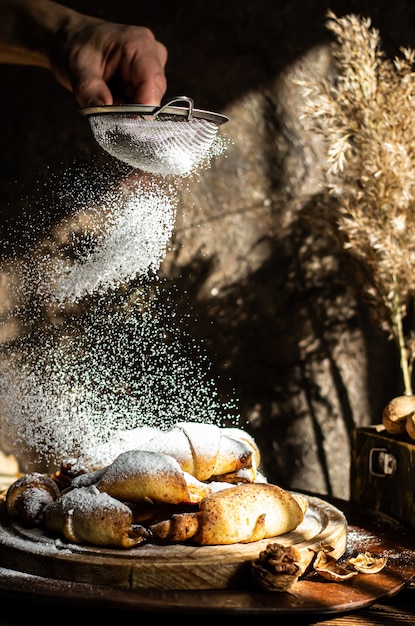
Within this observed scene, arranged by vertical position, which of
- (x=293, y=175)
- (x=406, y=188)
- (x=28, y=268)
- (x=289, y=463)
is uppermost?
(x=406, y=188)

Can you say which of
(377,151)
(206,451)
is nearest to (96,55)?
(377,151)

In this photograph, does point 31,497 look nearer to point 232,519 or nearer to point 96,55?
point 232,519

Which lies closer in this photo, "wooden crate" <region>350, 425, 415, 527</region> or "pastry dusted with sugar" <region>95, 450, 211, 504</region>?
"pastry dusted with sugar" <region>95, 450, 211, 504</region>

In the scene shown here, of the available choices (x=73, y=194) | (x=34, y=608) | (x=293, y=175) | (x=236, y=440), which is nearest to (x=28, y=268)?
(x=73, y=194)

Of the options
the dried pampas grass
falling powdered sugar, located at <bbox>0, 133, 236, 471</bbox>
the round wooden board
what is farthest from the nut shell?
falling powdered sugar, located at <bbox>0, 133, 236, 471</bbox>

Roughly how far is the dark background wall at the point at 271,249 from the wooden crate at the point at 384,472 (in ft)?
2.45

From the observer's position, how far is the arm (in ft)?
5.40

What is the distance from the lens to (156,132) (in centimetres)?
144

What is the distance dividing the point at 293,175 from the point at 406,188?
0.63m

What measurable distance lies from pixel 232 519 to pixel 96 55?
1.07 m

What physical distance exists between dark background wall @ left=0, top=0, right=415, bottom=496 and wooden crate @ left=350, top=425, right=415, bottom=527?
0.75 metres

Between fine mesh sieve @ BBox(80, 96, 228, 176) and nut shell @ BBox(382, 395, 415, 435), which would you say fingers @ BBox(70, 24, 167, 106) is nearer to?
fine mesh sieve @ BBox(80, 96, 228, 176)

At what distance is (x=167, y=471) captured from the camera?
1.18 m

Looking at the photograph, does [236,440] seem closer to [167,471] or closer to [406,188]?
[167,471]
